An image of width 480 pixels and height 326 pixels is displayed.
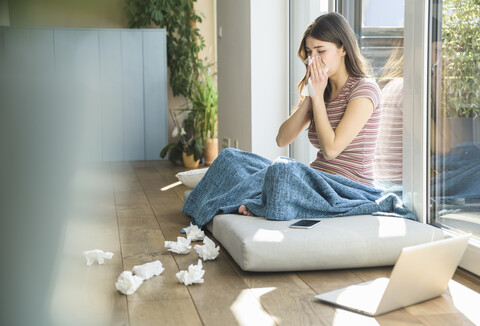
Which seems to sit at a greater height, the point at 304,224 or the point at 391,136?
the point at 391,136

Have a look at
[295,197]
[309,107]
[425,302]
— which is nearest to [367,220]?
[295,197]

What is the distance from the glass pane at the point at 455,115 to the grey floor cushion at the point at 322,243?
13 cm

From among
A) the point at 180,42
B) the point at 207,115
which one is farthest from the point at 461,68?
the point at 180,42

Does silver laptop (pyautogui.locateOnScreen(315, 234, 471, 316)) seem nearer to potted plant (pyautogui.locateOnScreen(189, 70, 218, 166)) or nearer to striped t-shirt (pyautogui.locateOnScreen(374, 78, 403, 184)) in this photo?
striped t-shirt (pyautogui.locateOnScreen(374, 78, 403, 184))

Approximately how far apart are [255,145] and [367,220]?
1.72 m

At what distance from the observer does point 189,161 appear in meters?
4.86

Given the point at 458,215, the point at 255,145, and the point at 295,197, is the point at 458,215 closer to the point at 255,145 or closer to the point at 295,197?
the point at 295,197

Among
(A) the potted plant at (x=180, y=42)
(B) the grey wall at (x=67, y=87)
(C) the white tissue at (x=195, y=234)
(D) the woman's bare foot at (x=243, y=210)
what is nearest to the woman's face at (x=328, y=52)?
(D) the woman's bare foot at (x=243, y=210)

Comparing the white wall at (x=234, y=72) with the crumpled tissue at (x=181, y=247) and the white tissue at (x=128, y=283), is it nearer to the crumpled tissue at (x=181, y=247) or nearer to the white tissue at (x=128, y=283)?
the crumpled tissue at (x=181, y=247)

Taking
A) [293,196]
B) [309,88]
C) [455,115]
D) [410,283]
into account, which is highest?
[309,88]

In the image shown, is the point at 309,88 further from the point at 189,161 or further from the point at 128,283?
the point at 189,161

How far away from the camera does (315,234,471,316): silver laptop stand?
1281 mm

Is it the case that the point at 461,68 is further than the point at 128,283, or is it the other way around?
the point at 461,68

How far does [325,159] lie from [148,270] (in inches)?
37.2
